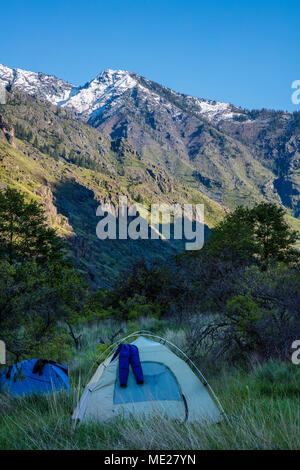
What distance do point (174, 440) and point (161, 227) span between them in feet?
533

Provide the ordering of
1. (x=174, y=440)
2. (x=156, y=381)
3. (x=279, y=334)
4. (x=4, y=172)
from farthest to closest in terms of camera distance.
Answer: (x=4, y=172) < (x=279, y=334) < (x=156, y=381) < (x=174, y=440)

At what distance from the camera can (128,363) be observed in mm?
5152

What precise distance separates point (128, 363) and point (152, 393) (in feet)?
1.90

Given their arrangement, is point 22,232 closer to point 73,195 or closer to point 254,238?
point 254,238

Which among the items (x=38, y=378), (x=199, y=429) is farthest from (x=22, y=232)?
(x=199, y=429)

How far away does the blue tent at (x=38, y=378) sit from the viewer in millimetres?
6742

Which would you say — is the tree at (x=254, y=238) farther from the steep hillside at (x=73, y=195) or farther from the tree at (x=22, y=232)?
the steep hillside at (x=73, y=195)

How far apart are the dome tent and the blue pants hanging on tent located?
10 cm

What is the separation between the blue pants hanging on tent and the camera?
5012mm

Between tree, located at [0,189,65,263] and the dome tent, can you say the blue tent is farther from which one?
tree, located at [0,189,65,263]

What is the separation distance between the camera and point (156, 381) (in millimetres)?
5109

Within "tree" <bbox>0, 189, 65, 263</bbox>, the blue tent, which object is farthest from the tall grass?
"tree" <bbox>0, 189, 65, 263</bbox>
